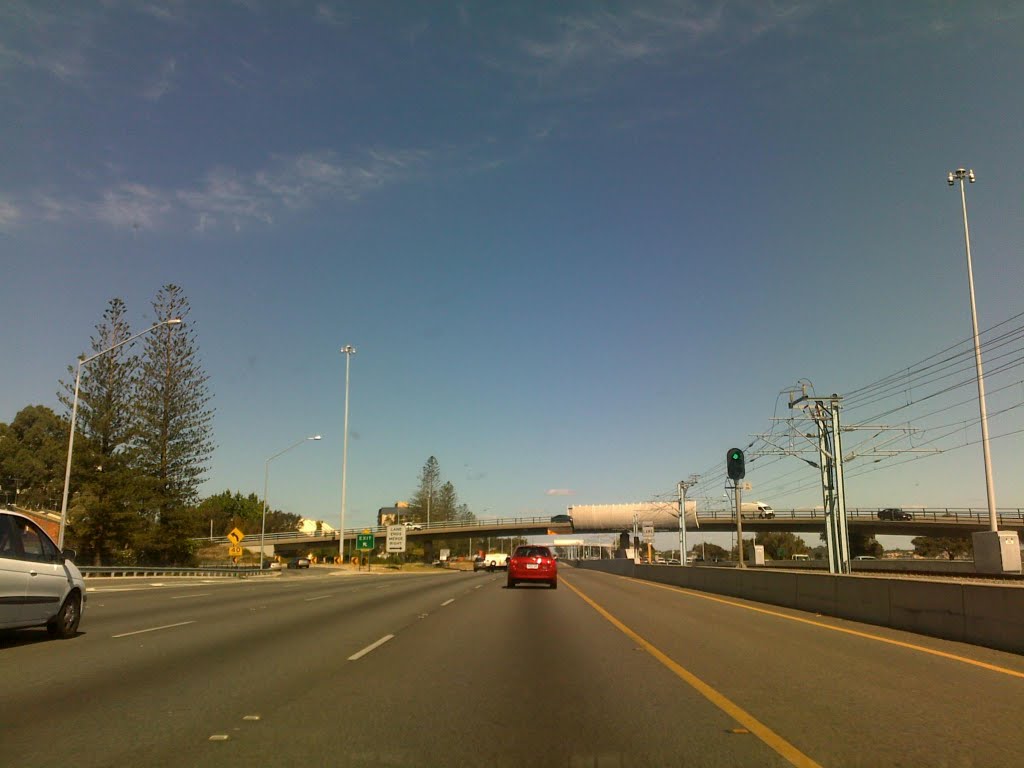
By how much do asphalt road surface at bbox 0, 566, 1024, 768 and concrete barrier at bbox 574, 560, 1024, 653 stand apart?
0.66 meters

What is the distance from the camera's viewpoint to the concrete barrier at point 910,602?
12953 millimetres

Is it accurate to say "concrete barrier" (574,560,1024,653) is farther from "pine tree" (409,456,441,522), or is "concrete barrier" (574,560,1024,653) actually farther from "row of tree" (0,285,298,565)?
"pine tree" (409,456,441,522)

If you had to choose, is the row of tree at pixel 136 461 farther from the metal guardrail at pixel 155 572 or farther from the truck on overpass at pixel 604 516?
the truck on overpass at pixel 604 516

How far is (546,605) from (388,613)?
5.18 meters

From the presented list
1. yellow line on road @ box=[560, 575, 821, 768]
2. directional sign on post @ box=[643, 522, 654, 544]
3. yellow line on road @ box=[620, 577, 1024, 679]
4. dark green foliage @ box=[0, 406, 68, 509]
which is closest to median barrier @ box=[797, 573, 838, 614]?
yellow line on road @ box=[620, 577, 1024, 679]

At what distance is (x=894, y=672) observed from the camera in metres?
10.6

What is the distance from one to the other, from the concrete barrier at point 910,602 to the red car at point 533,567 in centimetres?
857

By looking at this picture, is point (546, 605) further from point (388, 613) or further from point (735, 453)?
point (735, 453)

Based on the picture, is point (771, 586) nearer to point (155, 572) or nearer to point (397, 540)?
point (155, 572)

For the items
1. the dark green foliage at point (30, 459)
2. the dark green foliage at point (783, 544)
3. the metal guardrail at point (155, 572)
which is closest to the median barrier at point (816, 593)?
the metal guardrail at point (155, 572)

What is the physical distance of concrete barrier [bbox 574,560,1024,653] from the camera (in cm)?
1295

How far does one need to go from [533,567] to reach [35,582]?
23.3 metres

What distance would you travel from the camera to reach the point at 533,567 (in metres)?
33.7

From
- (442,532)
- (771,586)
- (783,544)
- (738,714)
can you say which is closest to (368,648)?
(738,714)
